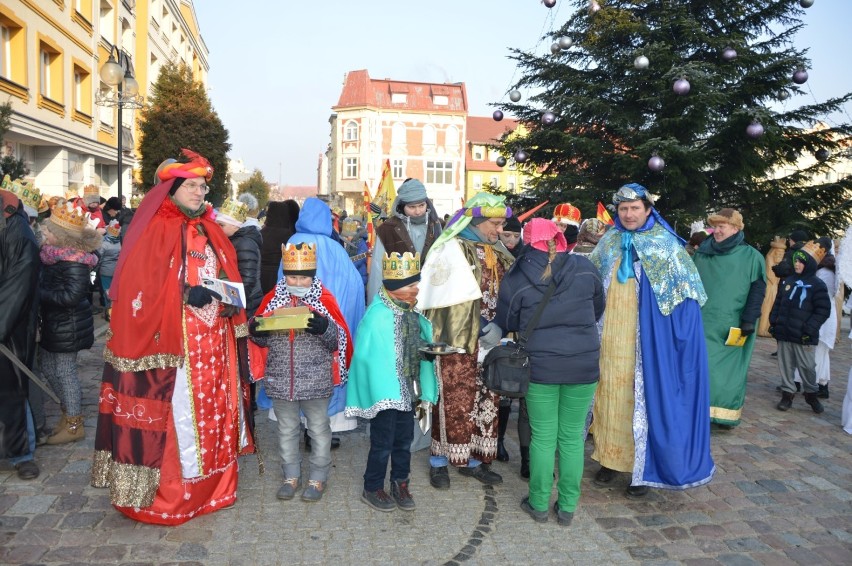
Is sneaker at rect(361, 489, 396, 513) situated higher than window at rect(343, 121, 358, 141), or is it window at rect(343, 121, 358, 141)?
window at rect(343, 121, 358, 141)

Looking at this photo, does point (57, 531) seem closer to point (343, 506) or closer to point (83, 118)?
point (343, 506)

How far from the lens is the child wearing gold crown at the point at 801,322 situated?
23.3 ft

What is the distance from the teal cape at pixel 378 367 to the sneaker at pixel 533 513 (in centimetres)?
105

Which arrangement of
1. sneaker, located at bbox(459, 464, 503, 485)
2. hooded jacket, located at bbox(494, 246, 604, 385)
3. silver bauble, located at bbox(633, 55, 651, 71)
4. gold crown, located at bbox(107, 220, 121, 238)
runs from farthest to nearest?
1. gold crown, located at bbox(107, 220, 121, 238)
2. silver bauble, located at bbox(633, 55, 651, 71)
3. sneaker, located at bbox(459, 464, 503, 485)
4. hooded jacket, located at bbox(494, 246, 604, 385)

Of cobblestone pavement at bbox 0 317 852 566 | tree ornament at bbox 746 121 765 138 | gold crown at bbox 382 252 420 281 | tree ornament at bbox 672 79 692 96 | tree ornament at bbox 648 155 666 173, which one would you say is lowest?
cobblestone pavement at bbox 0 317 852 566

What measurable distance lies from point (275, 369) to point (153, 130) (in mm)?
19184

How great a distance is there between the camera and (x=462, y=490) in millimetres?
4594

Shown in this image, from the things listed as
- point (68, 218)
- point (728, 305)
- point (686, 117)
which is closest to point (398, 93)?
point (686, 117)

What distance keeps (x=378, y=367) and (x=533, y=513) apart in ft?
4.68

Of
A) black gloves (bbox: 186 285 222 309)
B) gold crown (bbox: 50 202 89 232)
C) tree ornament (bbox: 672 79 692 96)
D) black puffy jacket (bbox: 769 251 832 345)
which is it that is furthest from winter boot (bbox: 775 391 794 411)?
gold crown (bbox: 50 202 89 232)

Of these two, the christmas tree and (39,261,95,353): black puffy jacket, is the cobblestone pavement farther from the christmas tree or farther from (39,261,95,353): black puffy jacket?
the christmas tree

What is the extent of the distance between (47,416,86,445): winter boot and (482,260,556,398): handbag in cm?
365

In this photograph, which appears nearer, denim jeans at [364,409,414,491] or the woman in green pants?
the woman in green pants

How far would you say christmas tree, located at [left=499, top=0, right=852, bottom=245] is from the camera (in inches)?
410
